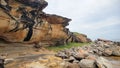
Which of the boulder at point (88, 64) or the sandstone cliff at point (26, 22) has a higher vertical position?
the sandstone cliff at point (26, 22)

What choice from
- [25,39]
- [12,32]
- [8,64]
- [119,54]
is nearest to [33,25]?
[25,39]

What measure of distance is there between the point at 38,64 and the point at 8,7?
11526 millimetres

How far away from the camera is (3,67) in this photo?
16750mm

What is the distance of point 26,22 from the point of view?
28375mm

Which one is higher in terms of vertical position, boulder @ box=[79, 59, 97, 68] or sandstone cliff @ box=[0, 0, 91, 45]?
sandstone cliff @ box=[0, 0, 91, 45]

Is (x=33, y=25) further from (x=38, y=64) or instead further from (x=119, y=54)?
(x=119, y=54)

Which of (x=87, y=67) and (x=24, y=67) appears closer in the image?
(x=24, y=67)

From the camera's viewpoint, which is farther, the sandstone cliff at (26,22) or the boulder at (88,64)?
the sandstone cliff at (26,22)

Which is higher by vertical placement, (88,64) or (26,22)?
(26,22)

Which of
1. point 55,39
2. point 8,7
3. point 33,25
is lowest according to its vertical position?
point 55,39

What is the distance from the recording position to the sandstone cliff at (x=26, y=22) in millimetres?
24464

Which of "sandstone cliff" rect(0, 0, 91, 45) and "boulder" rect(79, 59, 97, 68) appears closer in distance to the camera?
"boulder" rect(79, 59, 97, 68)

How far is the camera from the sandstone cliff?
24.5 metres

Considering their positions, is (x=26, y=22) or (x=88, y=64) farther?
(x=26, y=22)
